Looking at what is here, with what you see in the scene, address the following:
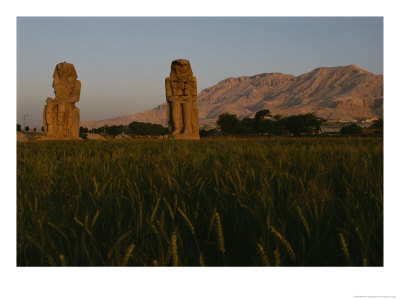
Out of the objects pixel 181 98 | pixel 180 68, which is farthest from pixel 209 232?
pixel 180 68

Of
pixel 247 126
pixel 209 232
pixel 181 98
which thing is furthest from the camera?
pixel 247 126

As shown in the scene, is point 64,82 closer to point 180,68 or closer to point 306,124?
point 180,68

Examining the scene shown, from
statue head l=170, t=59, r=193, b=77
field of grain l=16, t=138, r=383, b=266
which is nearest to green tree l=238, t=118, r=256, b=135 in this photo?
statue head l=170, t=59, r=193, b=77

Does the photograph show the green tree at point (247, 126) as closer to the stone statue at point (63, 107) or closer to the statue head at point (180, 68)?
the statue head at point (180, 68)

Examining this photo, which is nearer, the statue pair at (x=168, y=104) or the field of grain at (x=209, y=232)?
the field of grain at (x=209, y=232)

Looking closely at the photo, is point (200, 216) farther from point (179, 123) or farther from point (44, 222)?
point (179, 123)

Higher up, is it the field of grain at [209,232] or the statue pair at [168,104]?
the statue pair at [168,104]

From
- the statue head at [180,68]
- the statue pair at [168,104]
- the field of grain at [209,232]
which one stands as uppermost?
the statue head at [180,68]

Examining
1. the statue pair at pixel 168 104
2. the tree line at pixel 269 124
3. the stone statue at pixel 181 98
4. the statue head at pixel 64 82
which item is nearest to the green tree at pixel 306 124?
the tree line at pixel 269 124

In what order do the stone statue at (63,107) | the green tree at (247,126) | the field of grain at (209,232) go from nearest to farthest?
the field of grain at (209,232) → the stone statue at (63,107) → the green tree at (247,126)
